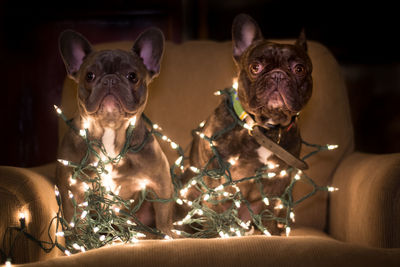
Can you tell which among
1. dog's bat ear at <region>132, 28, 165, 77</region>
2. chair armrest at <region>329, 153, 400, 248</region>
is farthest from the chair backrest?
dog's bat ear at <region>132, 28, 165, 77</region>

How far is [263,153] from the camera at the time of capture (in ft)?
5.12

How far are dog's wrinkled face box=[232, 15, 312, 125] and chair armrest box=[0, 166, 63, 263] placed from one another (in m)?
0.73

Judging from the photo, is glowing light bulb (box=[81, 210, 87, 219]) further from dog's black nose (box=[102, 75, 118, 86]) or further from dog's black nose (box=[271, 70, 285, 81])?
dog's black nose (box=[271, 70, 285, 81])

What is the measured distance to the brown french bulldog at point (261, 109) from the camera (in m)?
1.45

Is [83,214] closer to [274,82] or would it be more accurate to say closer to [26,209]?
[26,209]

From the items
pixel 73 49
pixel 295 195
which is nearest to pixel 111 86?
pixel 73 49

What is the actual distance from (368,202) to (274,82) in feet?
1.66

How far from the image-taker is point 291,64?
58.6 inches

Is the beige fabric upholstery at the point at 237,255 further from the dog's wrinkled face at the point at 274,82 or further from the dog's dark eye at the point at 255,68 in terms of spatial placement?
the dog's dark eye at the point at 255,68

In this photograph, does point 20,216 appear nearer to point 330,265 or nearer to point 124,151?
point 124,151

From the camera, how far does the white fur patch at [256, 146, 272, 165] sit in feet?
5.11

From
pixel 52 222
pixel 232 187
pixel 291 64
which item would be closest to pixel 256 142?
pixel 232 187

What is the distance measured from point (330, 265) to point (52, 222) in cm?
87

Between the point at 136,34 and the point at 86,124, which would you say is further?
the point at 136,34
